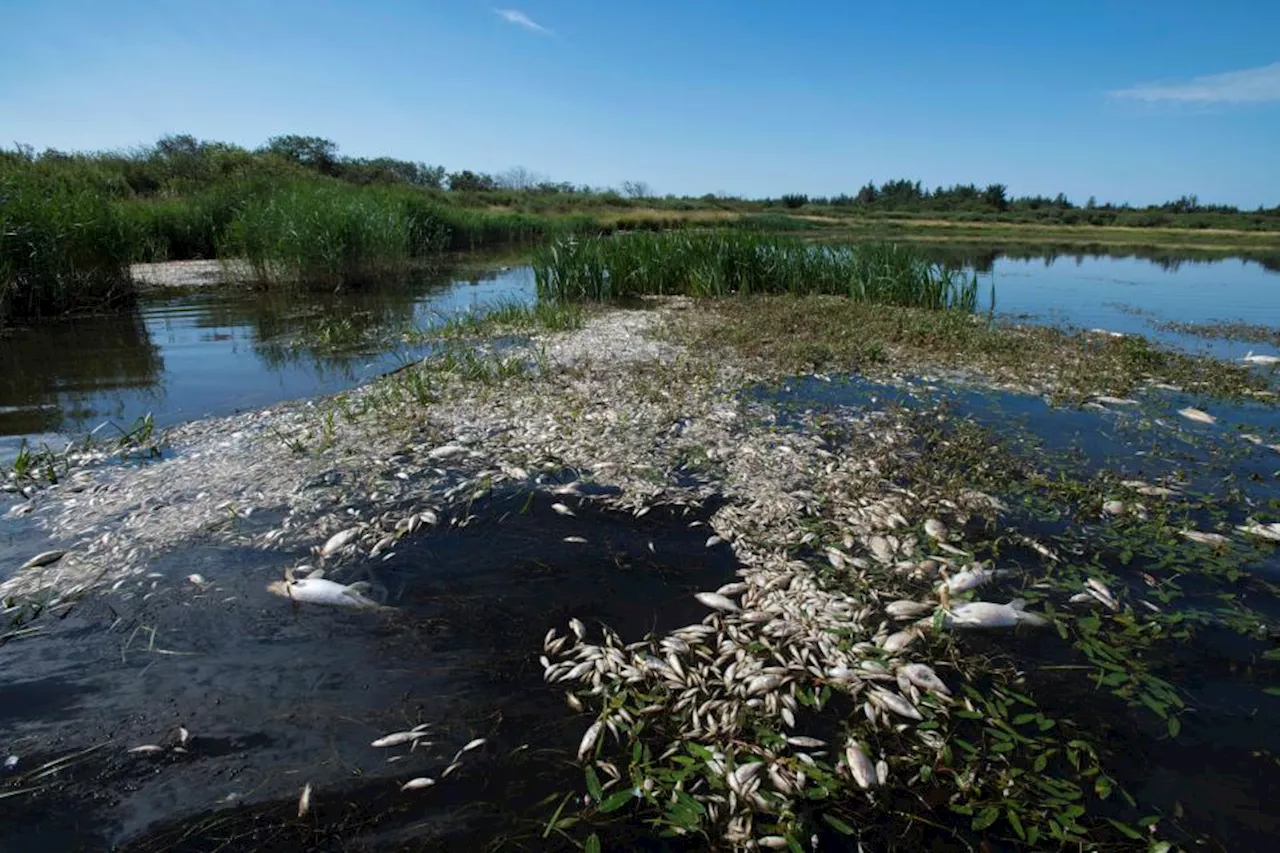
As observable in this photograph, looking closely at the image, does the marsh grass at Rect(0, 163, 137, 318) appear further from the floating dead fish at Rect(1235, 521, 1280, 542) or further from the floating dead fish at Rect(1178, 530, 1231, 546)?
the floating dead fish at Rect(1235, 521, 1280, 542)

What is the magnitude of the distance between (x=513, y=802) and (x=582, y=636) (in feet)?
3.70

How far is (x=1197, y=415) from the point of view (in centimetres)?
754

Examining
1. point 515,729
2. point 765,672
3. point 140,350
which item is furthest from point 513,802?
point 140,350

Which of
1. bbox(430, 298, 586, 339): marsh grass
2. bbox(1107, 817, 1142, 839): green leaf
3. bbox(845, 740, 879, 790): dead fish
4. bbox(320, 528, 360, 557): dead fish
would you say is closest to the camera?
bbox(1107, 817, 1142, 839): green leaf

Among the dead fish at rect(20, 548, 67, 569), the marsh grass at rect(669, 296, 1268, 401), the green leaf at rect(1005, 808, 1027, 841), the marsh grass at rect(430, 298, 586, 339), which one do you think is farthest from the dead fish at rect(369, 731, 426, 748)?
the marsh grass at rect(430, 298, 586, 339)

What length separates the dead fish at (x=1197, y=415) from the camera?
746cm

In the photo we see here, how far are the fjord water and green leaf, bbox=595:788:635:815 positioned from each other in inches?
285

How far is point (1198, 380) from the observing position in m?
9.20

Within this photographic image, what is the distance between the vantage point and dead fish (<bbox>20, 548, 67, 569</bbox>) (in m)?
4.30

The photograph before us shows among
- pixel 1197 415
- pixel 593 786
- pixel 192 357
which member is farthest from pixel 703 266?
pixel 593 786

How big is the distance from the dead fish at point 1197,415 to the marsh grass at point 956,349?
2.98 feet

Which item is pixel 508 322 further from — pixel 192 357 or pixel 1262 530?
pixel 1262 530

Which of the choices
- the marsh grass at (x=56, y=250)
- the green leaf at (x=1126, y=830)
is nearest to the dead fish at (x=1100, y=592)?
the green leaf at (x=1126, y=830)

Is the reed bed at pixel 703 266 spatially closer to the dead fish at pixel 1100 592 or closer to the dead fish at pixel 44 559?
the dead fish at pixel 1100 592
